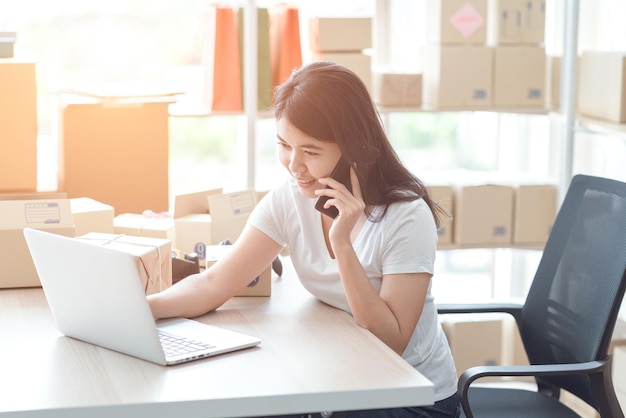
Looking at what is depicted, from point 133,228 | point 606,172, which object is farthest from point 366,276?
point 606,172

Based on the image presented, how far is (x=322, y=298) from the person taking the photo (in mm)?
2158

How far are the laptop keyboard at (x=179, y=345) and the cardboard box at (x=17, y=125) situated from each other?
115cm

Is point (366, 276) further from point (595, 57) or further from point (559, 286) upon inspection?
point (595, 57)

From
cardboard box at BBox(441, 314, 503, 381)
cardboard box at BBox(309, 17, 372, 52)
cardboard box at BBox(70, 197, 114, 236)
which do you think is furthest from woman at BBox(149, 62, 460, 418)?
cardboard box at BBox(441, 314, 503, 381)

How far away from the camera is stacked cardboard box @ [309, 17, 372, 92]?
137 inches

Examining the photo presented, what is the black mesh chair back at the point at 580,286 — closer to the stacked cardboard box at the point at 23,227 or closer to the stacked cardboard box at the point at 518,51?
the stacked cardboard box at the point at 23,227

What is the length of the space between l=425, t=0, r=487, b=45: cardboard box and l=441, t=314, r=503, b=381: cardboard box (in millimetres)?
1062

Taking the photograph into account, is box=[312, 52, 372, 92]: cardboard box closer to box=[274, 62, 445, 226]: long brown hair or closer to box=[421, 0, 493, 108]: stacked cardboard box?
box=[421, 0, 493, 108]: stacked cardboard box

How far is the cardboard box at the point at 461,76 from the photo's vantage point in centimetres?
355

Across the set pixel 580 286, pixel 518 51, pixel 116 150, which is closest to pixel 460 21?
pixel 518 51

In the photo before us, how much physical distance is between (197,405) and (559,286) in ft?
3.57

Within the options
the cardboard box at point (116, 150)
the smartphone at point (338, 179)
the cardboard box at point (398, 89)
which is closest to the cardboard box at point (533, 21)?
the cardboard box at point (398, 89)

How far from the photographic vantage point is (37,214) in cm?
237

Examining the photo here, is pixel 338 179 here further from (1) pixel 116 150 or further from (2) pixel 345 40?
(2) pixel 345 40
